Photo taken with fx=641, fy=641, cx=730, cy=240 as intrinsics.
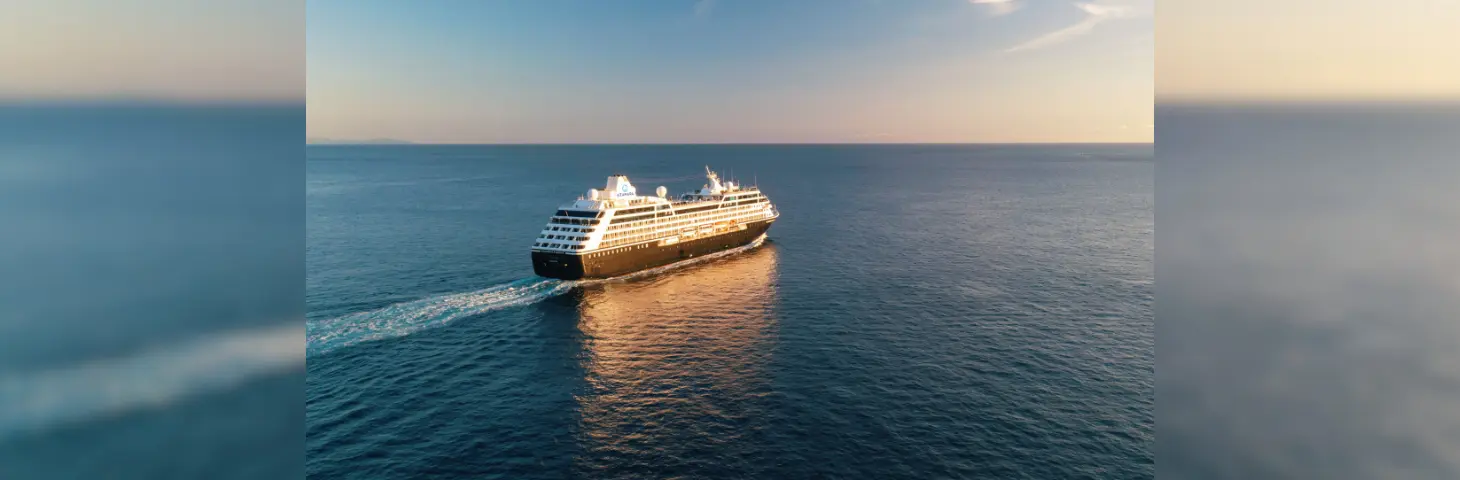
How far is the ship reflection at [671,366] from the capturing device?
30.4 metres

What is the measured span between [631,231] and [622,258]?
3359 millimetres

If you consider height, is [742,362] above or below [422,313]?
below

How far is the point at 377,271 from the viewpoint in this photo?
63.1 m

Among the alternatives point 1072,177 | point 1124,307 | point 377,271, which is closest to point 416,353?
point 377,271

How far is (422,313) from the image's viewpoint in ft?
163
